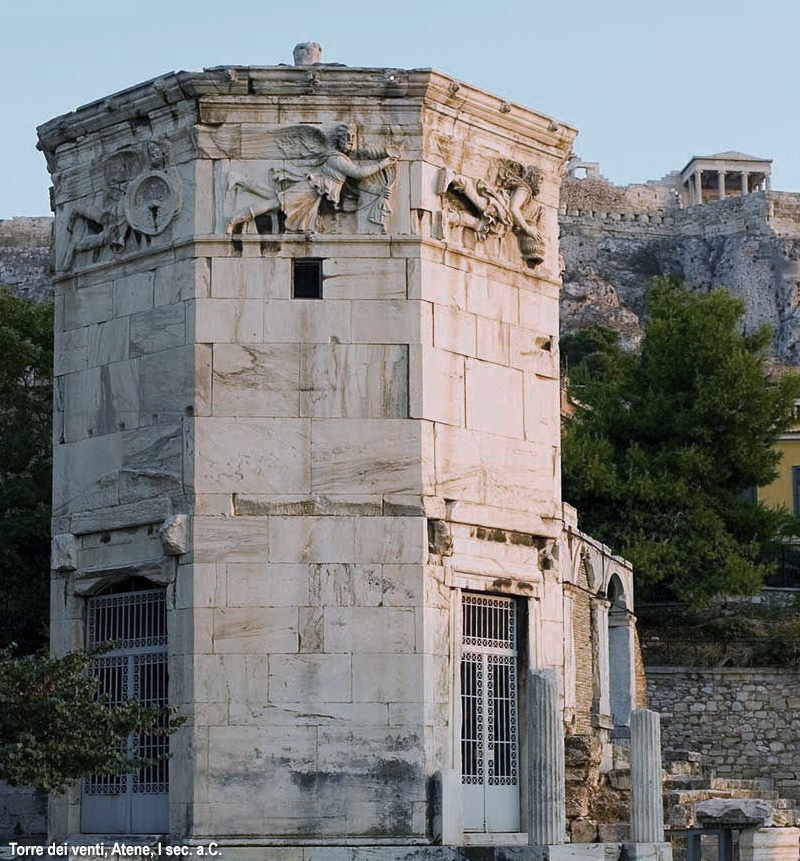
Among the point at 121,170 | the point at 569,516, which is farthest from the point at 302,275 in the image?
the point at 569,516

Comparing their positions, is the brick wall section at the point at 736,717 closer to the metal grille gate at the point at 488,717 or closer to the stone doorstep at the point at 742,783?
the stone doorstep at the point at 742,783

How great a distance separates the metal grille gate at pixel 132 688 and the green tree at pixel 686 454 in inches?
656

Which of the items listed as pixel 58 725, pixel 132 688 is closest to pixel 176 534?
pixel 132 688

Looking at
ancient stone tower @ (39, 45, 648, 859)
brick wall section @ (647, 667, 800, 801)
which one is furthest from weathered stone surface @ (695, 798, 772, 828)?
brick wall section @ (647, 667, 800, 801)

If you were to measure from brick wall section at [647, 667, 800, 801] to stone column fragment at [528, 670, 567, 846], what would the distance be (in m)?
15.0

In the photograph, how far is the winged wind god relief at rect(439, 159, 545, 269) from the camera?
17328mm

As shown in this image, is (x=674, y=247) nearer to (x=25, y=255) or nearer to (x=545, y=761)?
(x=25, y=255)

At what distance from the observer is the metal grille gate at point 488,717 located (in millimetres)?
16875

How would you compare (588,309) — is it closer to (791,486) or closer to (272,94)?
(791,486)

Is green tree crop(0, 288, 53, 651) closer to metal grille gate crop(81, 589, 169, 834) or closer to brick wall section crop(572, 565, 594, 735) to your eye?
brick wall section crop(572, 565, 594, 735)

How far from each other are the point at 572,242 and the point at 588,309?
14498 millimetres

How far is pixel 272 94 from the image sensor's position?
16906 mm

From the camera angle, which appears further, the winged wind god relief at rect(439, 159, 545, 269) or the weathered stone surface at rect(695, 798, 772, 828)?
the weathered stone surface at rect(695, 798, 772, 828)

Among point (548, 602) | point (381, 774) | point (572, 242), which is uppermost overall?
point (572, 242)
